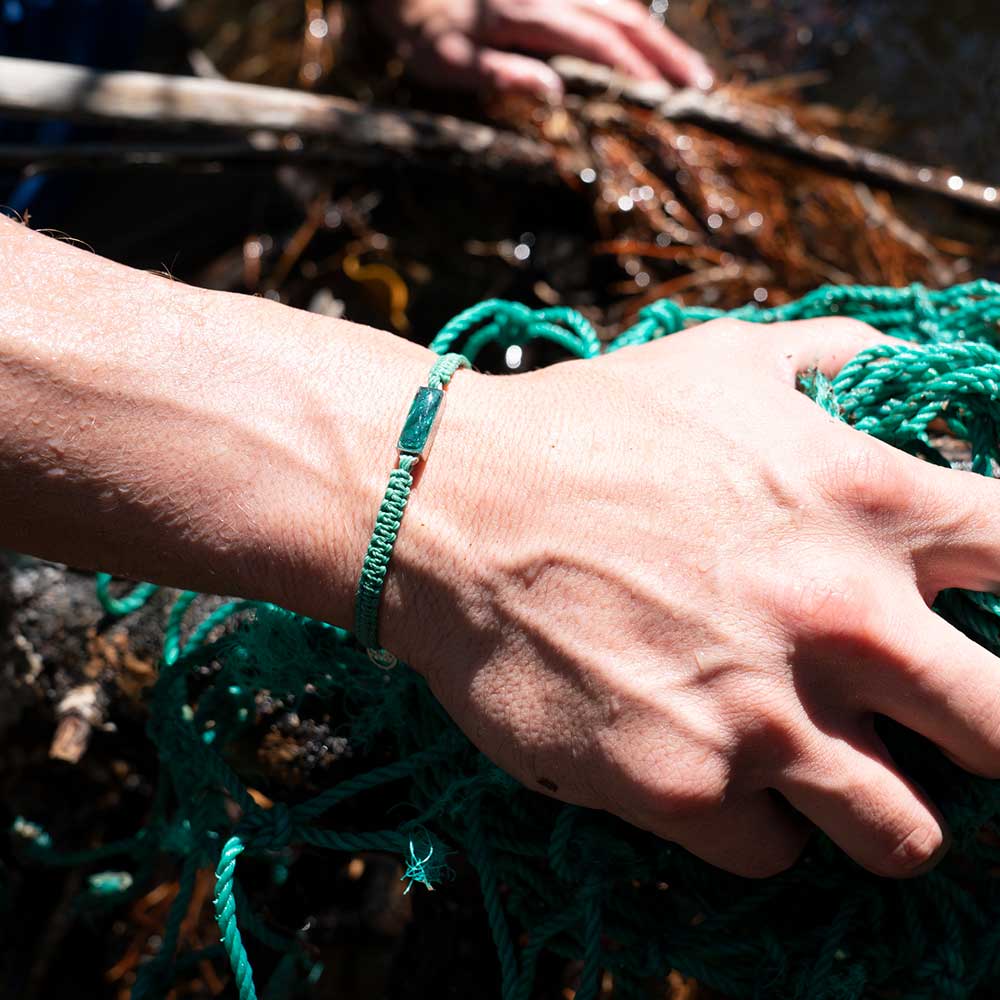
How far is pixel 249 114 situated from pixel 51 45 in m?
0.59

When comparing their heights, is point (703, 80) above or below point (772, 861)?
above

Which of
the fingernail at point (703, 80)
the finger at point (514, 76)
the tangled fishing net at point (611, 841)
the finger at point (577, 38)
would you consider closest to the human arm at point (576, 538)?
the tangled fishing net at point (611, 841)

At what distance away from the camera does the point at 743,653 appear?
3.32 ft

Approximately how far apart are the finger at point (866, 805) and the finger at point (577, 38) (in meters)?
2.00

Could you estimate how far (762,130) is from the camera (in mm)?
2299

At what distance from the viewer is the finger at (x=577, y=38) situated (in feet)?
8.22

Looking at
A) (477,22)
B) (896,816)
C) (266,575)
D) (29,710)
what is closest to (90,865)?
(29,710)

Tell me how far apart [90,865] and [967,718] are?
1.47 meters

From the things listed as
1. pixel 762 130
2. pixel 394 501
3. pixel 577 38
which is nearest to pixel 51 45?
pixel 577 38

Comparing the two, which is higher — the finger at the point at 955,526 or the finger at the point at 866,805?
the finger at the point at 955,526

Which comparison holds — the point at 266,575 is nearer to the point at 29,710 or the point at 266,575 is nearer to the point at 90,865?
the point at 29,710

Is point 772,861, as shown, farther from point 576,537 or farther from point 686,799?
point 576,537

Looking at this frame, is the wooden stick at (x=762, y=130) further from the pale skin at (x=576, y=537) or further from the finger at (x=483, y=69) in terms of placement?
the pale skin at (x=576, y=537)

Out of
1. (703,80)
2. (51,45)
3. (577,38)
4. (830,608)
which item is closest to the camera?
(830,608)
